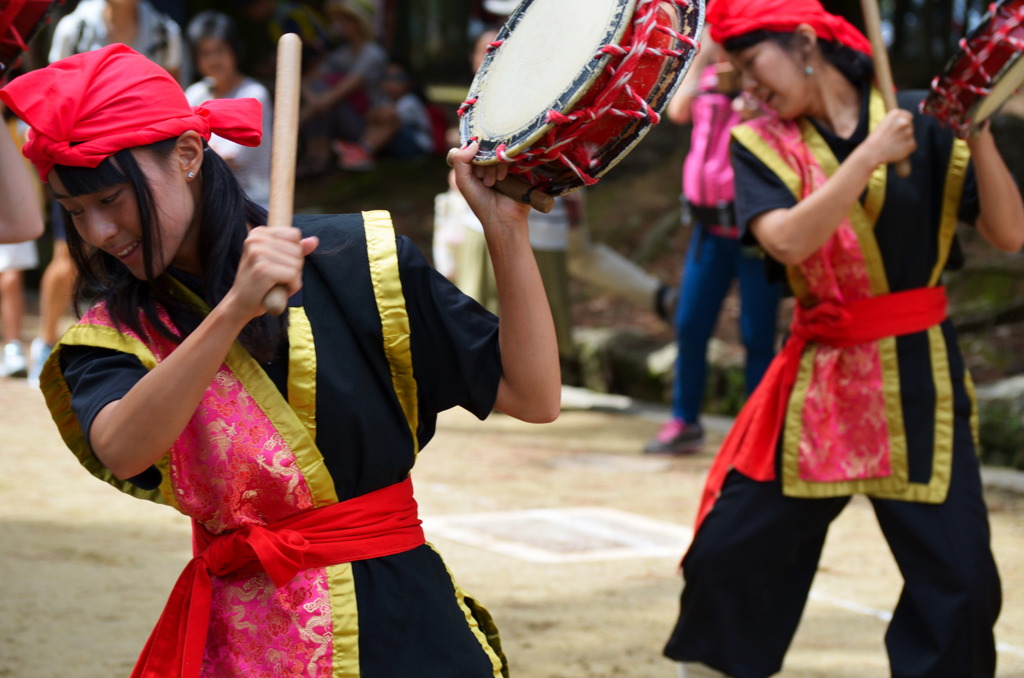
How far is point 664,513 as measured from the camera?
5.02 m

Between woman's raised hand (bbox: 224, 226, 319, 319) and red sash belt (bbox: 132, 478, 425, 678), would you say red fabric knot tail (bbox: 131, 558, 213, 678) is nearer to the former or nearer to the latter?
red sash belt (bbox: 132, 478, 425, 678)

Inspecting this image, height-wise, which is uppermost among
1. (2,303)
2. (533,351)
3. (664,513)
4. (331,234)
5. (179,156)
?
(179,156)

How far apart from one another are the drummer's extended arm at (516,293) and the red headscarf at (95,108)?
39 centimetres

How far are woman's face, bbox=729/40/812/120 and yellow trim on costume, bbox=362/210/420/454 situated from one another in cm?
133

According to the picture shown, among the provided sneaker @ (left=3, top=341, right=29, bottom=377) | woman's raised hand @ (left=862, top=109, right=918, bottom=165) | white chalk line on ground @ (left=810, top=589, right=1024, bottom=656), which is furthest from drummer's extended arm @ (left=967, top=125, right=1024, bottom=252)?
sneaker @ (left=3, top=341, right=29, bottom=377)

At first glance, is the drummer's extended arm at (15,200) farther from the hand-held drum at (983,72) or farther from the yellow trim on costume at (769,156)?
the hand-held drum at (983,72)

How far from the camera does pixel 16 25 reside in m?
2.61

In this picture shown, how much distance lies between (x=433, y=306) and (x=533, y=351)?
0.54 ft

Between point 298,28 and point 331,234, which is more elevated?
point 298,28

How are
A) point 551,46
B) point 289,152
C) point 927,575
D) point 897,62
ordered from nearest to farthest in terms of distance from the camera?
point 289,152
point 551,46
point 927,575
point 897,62

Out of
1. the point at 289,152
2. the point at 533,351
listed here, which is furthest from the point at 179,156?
the point at 533,351

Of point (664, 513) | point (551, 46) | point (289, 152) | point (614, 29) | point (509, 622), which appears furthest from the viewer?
point (664, 513)

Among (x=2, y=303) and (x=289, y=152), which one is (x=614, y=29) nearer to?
(x=289, y=152)

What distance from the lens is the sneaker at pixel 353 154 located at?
12.3 metres
